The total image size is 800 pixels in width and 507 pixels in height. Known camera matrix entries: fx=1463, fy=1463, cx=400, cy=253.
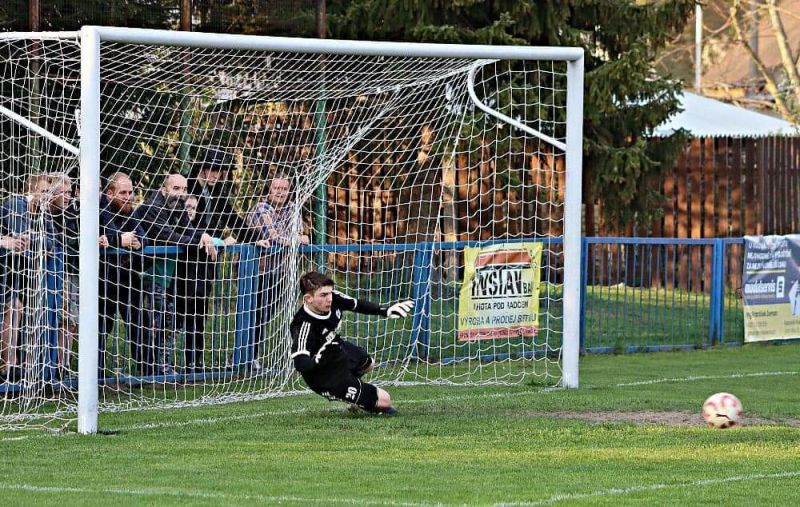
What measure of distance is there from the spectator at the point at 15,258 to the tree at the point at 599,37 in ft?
29.7

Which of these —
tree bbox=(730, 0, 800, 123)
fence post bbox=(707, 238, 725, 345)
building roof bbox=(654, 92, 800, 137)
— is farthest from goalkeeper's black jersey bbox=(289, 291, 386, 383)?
tree bbox=(730, 0, 800, 123)

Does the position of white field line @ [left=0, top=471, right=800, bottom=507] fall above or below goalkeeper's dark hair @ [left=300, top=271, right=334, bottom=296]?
below

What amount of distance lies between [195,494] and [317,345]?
358 centimetres

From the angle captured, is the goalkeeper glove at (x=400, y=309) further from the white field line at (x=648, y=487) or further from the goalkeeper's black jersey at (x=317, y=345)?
the white field line at (x=648, y=487)

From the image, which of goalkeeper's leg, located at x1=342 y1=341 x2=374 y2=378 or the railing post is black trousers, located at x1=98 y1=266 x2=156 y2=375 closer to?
the railing post

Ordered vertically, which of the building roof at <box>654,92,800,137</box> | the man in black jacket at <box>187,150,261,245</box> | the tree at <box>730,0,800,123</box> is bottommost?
the man in black jacket at <box>187,150,261,245</box>

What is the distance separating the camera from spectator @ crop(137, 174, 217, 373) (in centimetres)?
1360

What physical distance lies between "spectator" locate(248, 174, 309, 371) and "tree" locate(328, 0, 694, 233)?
6412 millimetres

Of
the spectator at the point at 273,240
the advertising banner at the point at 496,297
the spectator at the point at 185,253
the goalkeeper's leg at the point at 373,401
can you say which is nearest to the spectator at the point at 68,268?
the spectator at the point at 185,253

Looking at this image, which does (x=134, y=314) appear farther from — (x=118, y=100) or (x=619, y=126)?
(x=619, y=126)

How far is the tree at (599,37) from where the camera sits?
67.8 feet

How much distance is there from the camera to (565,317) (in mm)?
13594

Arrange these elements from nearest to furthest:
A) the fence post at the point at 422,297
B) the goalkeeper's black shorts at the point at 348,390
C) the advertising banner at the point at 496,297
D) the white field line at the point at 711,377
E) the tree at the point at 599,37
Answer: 1. the goalkeeper's black shorts at the point at 348,390
2. the white field line at the point at 711,377
3. the advertising banner at the point at 496,297
4. the fence post at the point at 422,297
5. the tree at the point at 599,37

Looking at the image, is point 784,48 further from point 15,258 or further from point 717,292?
point 15,258
